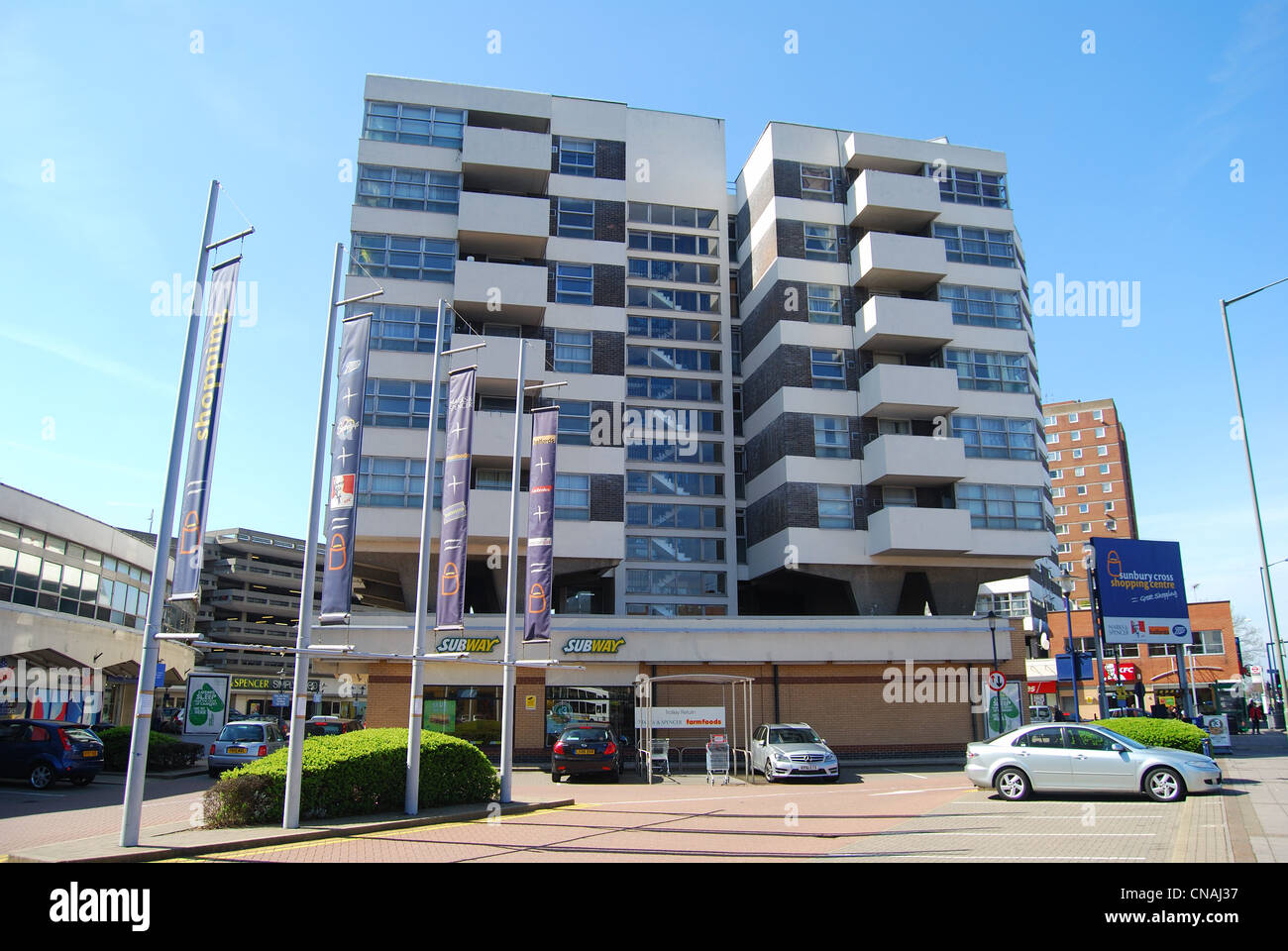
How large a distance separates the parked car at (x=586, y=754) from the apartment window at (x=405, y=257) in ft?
65.2

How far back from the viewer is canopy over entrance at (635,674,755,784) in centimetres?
2555

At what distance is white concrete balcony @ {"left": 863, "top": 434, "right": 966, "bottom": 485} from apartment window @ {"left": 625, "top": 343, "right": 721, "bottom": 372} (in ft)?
35.6

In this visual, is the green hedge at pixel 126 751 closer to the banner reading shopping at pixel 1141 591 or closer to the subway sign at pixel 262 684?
the banner reading shopping at pixel 1141 591

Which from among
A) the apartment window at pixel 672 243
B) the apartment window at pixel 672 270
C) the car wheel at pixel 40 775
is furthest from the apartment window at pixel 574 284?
the car wheel at pixel 40 775

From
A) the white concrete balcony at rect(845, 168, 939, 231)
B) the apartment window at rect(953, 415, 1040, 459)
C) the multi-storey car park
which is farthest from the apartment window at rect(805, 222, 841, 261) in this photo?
the apartment window at rect(953, 415, 1040, 459)

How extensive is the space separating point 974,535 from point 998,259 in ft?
44.4

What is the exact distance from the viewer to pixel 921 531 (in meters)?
35.1

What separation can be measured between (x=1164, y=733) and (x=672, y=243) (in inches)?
1274

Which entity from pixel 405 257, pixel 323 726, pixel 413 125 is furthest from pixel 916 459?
pixel 413 125

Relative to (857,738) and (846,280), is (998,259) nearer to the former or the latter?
(846,280)

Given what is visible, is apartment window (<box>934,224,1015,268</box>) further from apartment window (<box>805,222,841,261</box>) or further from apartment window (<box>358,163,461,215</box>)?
apartment window (<box>358,163,461,215</box>)

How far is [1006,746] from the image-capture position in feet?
60.0

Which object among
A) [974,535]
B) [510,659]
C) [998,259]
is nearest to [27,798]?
[510,659]
